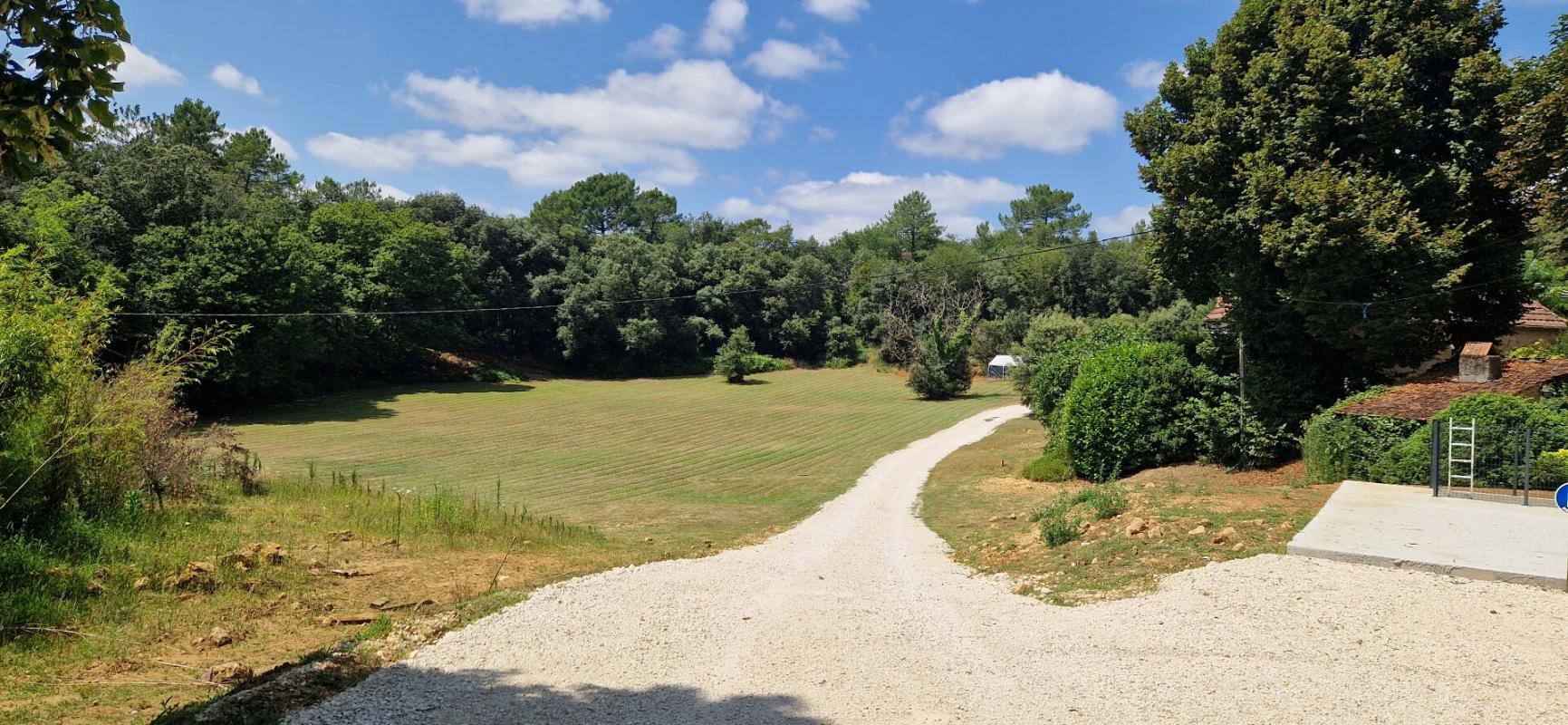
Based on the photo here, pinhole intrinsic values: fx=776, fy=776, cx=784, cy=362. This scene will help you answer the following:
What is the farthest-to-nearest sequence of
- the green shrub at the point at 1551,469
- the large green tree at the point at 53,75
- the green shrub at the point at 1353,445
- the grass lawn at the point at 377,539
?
the green shrub at the point at 1353,445, the green shrub at the point at 1551,469, the grass lawn at the point at 377,539, the large green tree at the point at 53,75

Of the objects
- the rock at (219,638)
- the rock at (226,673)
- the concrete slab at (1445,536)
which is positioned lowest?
the rock at (219,638)

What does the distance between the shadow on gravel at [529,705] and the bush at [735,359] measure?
182 ft

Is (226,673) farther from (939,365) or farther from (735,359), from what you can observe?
(735,359)

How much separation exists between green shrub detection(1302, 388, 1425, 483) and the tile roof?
20 cm

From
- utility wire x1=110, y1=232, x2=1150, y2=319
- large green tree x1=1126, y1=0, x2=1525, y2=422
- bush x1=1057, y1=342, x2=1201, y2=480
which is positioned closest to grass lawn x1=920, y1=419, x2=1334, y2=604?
bush x1=1057, y1=342, x2=1201, y2=480

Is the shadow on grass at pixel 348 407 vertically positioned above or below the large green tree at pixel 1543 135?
below

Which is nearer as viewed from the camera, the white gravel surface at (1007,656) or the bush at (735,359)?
the white gravel surface at (1007,656)

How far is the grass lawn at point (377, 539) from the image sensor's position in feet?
20.6

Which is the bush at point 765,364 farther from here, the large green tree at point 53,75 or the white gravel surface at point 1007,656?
the large green tree at point 53,75

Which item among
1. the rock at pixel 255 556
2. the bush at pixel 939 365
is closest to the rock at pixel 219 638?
the rock at pixel 255 556

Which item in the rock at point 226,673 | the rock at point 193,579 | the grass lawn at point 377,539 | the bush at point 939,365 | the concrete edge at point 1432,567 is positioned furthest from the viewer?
the bush at point 939,365

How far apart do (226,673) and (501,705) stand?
7.98 feet

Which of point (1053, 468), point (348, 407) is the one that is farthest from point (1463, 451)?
point (348, 407)

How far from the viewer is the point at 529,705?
5324 mm
